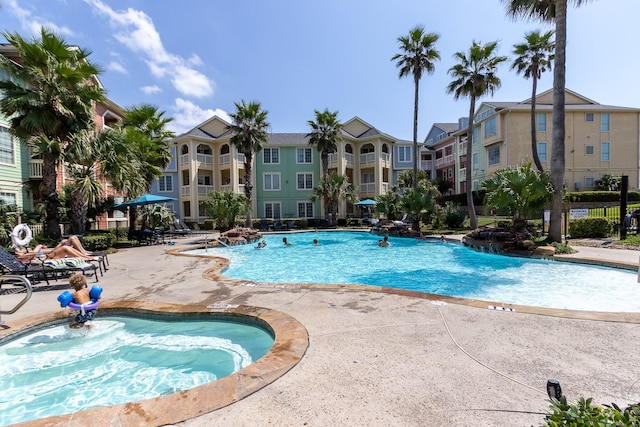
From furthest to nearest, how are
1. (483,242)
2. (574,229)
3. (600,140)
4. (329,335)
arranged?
(600,140)
(574,229)
(483,242)
(329,335)

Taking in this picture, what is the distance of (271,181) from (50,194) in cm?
2266

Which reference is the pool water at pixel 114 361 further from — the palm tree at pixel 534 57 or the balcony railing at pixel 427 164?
the balcony railing at pixel 427 164

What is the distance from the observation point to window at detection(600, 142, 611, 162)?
30.7 m

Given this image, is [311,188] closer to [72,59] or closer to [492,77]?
[492,77]

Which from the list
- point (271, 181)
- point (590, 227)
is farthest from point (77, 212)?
point (590, 227)

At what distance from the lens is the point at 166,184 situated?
34.0m

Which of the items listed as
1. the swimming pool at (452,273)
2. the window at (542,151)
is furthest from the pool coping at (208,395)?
the window at (542,151)

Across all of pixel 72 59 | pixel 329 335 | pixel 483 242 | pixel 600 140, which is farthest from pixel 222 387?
pixel 600 140

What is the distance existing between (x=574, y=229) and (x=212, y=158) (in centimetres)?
3169

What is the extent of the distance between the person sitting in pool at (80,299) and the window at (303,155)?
3045 centimetres

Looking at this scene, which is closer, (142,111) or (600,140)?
(142,111)

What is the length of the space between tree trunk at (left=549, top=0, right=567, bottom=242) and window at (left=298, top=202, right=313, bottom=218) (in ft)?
79.8

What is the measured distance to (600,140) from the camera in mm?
30625

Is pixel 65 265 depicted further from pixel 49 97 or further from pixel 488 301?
pixel 488 301
